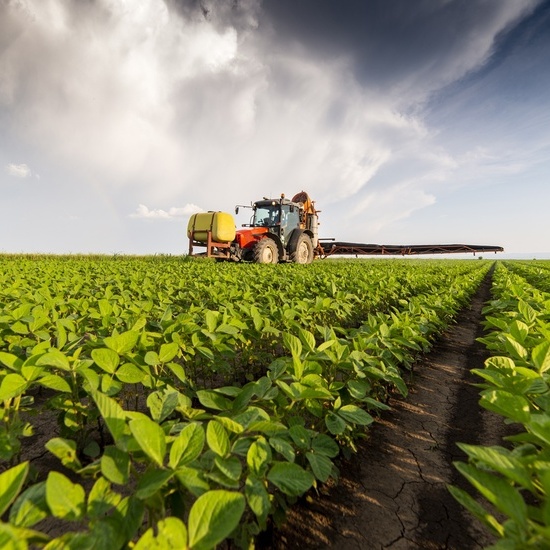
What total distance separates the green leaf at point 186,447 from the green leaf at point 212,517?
16cm

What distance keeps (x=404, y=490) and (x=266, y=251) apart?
1066 cm

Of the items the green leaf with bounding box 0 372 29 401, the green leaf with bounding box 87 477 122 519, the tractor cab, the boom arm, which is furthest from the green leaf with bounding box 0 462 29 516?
the boom arm

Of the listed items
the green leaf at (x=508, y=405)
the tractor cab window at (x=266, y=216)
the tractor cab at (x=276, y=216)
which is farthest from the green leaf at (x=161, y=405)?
the tractor cab window at (x=266, y=216)

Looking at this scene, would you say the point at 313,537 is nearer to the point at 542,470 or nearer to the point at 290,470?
the point at 290,470

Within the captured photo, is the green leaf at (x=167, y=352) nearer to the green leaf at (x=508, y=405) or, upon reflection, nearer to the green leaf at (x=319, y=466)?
the green leaf at (x=319, y=466)

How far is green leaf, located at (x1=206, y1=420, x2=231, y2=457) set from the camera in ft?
3.13

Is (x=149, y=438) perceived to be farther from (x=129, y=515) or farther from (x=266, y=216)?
(x=266, y=216)

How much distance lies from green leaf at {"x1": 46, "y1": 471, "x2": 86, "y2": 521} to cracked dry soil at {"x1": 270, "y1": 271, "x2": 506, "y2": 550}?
3.49 ft

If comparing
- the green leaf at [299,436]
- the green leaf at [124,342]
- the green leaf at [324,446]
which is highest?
the green leaf at [124,342]

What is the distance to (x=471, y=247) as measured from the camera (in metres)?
33.9

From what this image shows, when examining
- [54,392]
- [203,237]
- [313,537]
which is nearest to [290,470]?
[313,537]

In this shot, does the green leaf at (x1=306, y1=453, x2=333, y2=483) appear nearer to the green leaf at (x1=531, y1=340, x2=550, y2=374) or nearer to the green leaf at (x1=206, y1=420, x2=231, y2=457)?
the green leaf at (x1=206, y1=420, x2=231, y2=457)

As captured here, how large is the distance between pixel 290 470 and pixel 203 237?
458 inches

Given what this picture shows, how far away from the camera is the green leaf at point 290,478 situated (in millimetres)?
958
